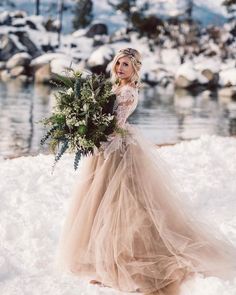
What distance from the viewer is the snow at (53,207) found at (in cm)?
516

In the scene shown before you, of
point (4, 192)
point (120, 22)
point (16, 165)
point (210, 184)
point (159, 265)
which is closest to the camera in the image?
point (159, 265)

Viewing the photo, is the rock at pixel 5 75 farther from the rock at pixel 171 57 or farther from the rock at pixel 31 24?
the rock at pixel 171 57

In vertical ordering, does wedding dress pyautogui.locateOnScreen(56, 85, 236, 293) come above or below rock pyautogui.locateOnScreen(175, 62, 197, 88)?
below

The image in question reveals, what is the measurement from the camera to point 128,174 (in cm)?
523

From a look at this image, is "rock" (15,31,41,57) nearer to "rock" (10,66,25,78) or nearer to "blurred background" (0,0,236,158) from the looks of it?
"blurred background" (0,0,236,158)

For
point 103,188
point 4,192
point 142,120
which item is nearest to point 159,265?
point 103,188

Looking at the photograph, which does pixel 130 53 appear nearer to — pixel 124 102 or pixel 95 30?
pixel 124 102

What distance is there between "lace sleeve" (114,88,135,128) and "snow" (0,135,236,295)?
1.24 meters

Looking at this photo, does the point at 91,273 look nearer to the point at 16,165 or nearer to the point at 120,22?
the point at 16,165

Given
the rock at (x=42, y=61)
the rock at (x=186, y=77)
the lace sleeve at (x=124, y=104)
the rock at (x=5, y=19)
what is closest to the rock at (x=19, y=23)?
the rock at (x=5, y=19)

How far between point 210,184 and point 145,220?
3668mm

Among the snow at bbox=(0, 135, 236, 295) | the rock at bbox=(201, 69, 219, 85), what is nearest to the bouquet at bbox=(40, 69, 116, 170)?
the snow at bbox=(0, 135, 236, 295)

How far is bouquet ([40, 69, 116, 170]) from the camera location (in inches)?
199

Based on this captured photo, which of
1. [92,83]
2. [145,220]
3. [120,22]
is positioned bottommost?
[145,220]
